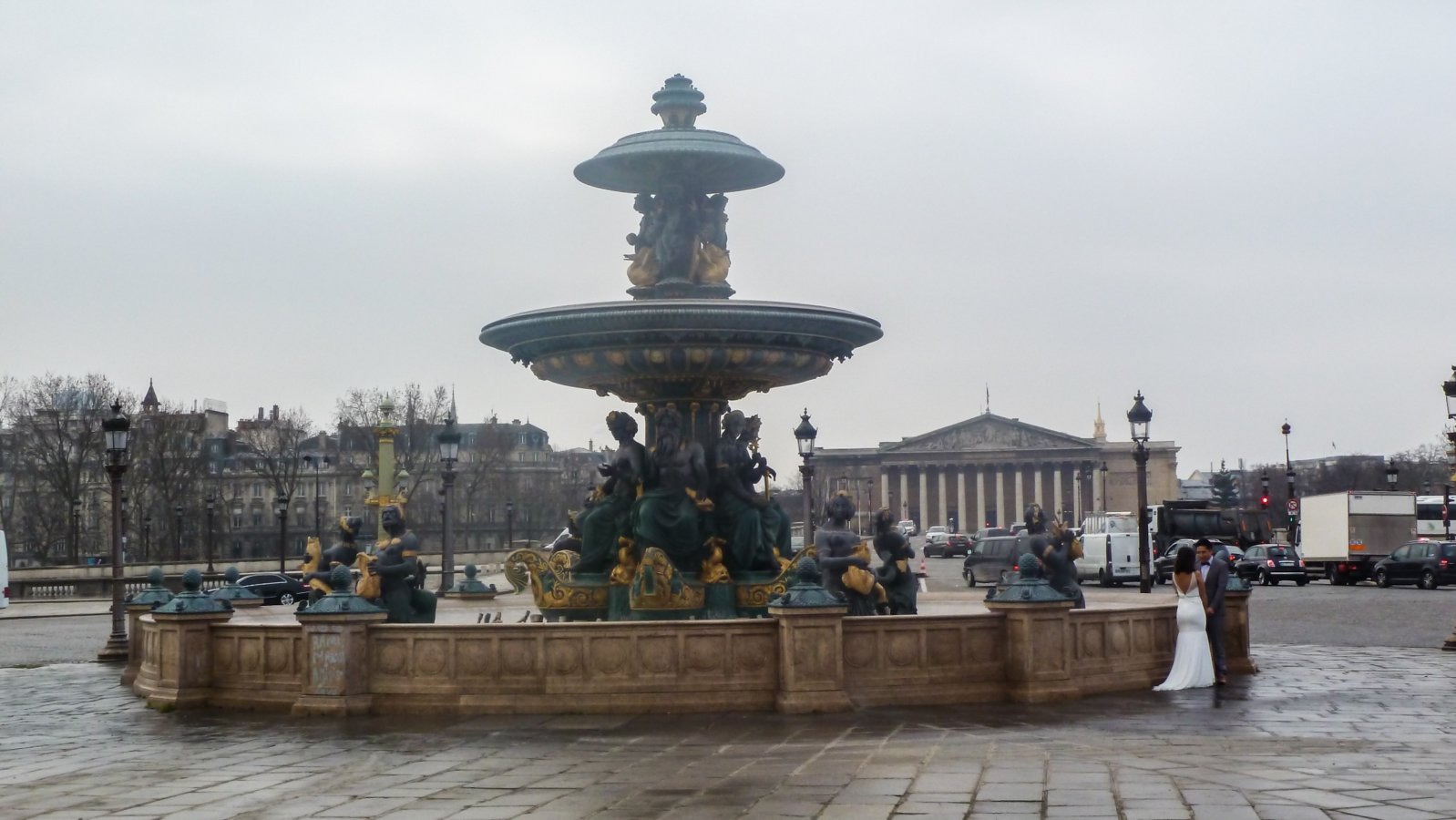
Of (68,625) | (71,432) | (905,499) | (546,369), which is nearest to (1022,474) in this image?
(905,499)

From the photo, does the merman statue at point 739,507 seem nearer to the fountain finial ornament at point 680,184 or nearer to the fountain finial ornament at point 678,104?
the fountain finial ornament at point 680,184

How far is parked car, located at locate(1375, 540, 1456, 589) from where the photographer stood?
41562 millimetres

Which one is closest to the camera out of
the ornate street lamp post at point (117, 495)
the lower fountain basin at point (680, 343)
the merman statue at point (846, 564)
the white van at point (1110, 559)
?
the merman statue at point (846, 564)

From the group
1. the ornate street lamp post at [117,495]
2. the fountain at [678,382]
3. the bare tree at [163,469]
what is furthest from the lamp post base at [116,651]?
the bare tree at [163,469]

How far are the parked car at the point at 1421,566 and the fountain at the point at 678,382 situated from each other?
30.4 m

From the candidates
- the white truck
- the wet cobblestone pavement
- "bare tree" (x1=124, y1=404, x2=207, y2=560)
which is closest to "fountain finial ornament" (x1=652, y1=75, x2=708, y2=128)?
the wet cobblestone pavement

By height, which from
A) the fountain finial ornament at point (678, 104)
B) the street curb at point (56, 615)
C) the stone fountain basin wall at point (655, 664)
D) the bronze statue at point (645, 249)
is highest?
the fountain finial ornament at point (678, 104)

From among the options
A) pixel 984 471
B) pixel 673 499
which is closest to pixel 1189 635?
pixel 673 499

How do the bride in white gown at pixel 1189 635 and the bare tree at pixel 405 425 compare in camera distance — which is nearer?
the bride in white gown at pixel 1189 635

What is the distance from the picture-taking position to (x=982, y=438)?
155375 millimetres

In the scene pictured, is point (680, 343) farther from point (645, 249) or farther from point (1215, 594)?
point (1215, 594)

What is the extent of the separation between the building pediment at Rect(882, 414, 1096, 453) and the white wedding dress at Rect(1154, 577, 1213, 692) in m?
140

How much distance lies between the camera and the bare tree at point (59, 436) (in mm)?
75000

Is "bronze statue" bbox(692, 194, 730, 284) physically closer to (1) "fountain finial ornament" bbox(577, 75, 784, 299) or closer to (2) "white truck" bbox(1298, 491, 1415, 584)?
(1) "fountain finial ornament" bbox(577, 75, 784, 299)
